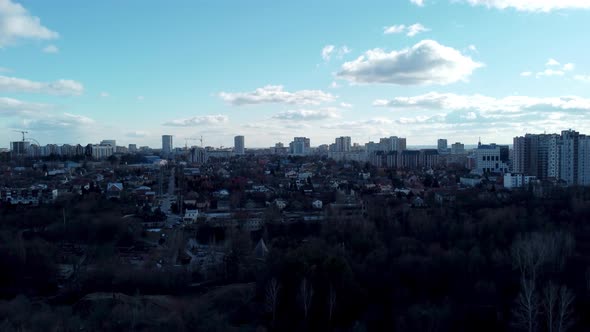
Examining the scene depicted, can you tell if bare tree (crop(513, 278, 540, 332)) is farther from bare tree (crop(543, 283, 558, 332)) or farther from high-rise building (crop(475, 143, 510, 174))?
high-rise building (crop(475, 143, 510, 174))

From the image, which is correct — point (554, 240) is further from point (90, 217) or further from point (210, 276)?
point (90, 217)

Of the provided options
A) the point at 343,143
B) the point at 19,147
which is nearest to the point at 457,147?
the point at 343,143

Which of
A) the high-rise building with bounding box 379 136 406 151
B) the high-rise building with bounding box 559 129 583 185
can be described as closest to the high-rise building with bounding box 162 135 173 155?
the high-rise building with bounding box 379 136 406 151

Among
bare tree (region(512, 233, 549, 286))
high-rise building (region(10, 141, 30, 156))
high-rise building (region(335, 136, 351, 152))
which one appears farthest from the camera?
high-rise building (region(335, 136, 351, 152))

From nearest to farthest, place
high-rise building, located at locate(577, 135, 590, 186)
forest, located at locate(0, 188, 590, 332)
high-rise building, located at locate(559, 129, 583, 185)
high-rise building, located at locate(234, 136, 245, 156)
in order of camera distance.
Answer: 1. forest, located at locate(0, 188, 590, 332)
2. high-rise building, located at locate(577, 135, 590, 186)
3. high-rise building, located at locate(559, 129, 583, 185)
4. high-rise building, located at locate(234, 136, 245, 156)

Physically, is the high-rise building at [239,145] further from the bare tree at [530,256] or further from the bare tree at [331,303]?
the bare tree at [331,303]

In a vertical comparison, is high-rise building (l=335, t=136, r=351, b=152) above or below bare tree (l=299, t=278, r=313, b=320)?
above
